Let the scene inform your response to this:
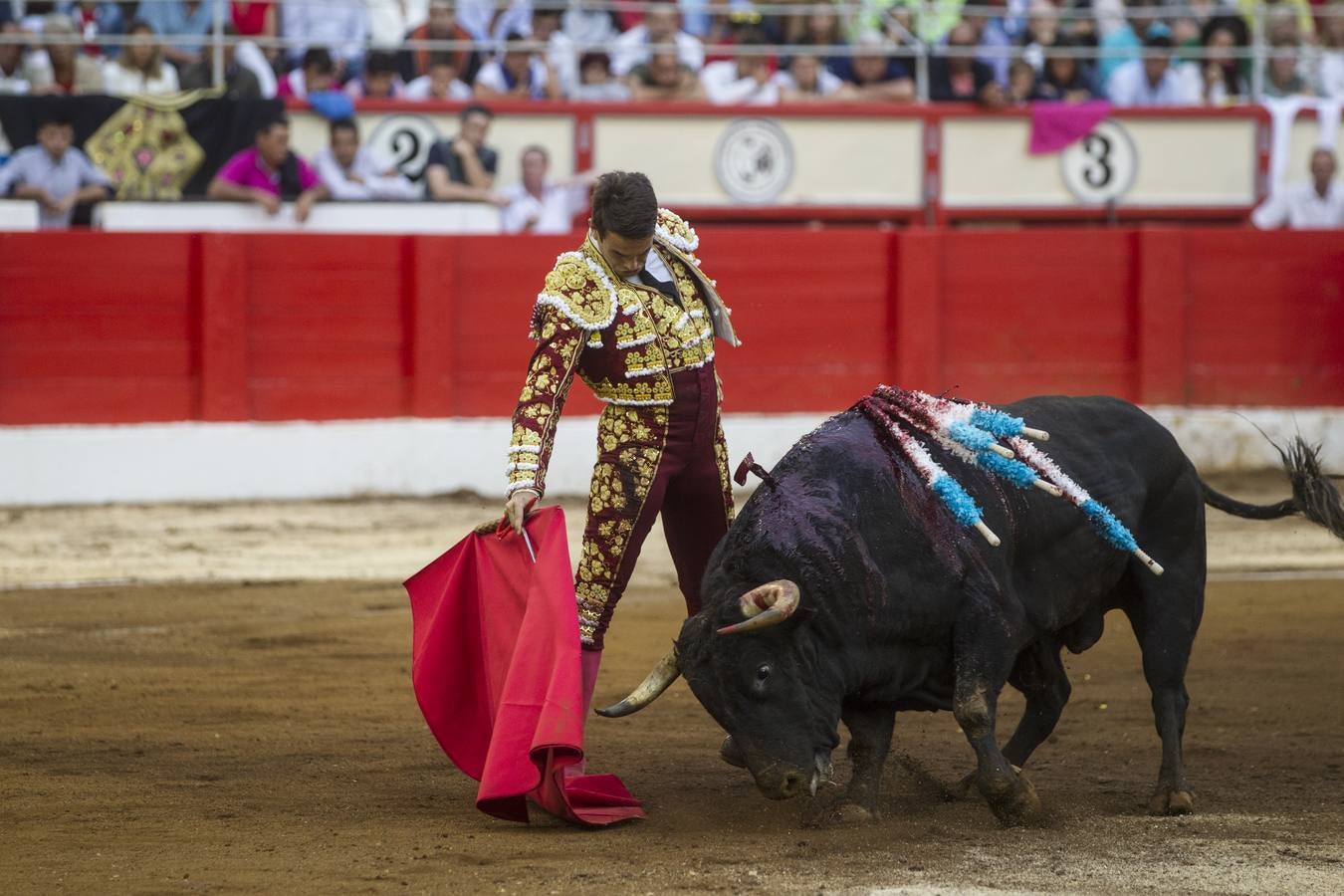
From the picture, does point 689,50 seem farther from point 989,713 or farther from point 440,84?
point 989,713

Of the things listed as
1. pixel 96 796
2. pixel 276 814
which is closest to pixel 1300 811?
pixel 276 814

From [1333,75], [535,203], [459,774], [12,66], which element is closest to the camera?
[459,774]

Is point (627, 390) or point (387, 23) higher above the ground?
point (387, 23)

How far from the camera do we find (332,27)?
1013cm

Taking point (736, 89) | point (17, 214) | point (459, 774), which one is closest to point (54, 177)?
point (17, 214)

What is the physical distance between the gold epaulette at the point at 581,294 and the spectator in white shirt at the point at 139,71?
6154mm

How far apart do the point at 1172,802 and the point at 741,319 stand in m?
5.87

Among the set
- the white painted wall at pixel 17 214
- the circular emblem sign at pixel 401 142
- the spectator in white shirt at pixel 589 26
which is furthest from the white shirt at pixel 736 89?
the white painted wall at pixel 17 214

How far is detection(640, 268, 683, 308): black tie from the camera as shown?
396 centimetres

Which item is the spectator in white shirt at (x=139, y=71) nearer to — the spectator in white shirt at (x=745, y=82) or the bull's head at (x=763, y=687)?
the spectator in white shirt at (x=745, y=82)

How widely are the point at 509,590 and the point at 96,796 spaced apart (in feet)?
3.22

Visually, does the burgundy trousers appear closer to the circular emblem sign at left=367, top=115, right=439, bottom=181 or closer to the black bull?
the black bull

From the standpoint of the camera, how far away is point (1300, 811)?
397 centimetres

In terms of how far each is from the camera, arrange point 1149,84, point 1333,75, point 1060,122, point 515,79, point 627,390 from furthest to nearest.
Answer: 1. point 1333,75
2. point 1149,84
3. point 1060,122
4. point 515,79
5. point 627,390
